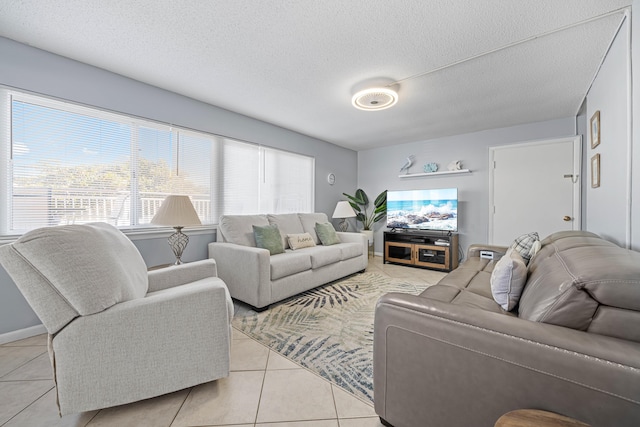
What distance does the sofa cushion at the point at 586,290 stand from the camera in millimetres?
737

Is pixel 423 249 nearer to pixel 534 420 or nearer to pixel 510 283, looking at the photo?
pixel 510 283

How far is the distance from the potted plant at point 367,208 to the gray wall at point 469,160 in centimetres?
A: 37

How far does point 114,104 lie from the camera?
7.95 feet

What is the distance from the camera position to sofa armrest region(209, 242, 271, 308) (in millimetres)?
2391

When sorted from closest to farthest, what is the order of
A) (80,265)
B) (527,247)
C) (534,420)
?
(534,420)
(80,265)
(527,247)

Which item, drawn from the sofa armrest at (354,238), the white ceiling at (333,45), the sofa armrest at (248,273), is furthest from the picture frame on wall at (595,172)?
the sofa armrest at (248,273)

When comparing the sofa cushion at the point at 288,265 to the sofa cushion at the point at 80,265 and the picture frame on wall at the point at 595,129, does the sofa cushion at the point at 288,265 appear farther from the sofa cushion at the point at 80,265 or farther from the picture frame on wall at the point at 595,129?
the picture frame on wall at the point at 595,129

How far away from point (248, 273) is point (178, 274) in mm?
705

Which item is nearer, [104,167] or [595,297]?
[595,297]

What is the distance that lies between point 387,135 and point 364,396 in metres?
4.01

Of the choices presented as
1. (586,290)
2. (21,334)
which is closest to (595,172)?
(586,290)

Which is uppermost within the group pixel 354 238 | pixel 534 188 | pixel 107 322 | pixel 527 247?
pixel 534 188

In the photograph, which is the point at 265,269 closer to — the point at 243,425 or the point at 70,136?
the point at 243,425

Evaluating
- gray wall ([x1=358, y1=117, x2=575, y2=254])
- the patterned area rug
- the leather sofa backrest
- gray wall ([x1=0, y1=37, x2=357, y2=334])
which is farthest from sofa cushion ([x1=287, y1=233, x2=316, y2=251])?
the leather sofa backrest
